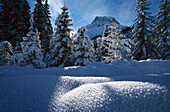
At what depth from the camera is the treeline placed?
28.0 ft

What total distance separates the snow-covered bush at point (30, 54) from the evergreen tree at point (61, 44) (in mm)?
1533

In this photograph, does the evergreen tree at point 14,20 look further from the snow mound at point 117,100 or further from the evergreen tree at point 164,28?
the evergreen tree at point 164,28

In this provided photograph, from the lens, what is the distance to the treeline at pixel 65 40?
28.0 feet

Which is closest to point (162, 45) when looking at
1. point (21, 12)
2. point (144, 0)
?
point (144, 0)

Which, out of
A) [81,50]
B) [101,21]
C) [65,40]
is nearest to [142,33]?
[81,50]

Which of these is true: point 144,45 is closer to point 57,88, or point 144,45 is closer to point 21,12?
point 57,88

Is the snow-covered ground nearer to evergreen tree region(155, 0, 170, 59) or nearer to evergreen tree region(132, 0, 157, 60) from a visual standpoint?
evergreen tree region(132, 0, 157, 60)

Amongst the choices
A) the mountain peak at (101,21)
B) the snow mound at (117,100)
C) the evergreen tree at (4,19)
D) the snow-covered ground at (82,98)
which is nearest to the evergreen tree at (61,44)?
the snow-covered ground at (82,98)

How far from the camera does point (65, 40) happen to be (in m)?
9.73

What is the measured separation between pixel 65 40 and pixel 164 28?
15332 mm

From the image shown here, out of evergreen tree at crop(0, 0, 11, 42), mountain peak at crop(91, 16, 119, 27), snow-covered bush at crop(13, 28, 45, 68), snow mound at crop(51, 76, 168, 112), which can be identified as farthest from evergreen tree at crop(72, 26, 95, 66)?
mountain peak at crop(91, 16, 119, 27)

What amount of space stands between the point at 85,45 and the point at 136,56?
24.1 ft

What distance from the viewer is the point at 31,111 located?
0.99m

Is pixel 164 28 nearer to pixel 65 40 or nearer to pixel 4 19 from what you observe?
pixel 65 40
